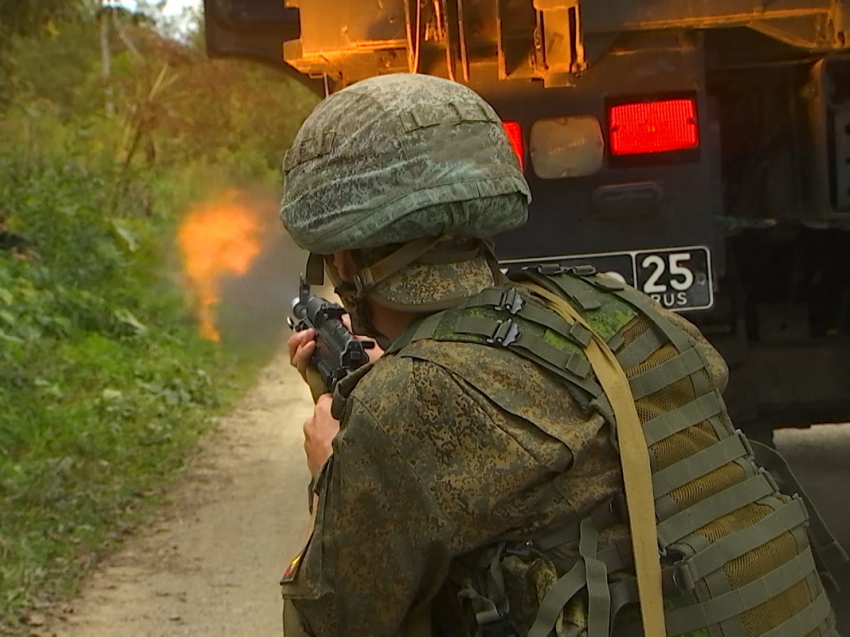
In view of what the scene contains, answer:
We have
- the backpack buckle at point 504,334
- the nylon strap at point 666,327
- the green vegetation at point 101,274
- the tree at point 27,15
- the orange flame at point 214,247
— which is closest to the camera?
the backpack buckle at point 504,334

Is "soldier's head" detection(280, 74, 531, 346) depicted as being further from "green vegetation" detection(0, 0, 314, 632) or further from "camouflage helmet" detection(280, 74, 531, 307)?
"green vegetation" detection(0, 0, 314, 632)

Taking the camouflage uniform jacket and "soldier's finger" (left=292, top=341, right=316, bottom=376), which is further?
"soldier's finger" (left=292, top=341, right=316, bottom=376)

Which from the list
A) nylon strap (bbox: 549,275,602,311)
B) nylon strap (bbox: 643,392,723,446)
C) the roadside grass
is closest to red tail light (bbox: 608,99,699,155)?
nylon strap (bbox: 549,275,602,311)

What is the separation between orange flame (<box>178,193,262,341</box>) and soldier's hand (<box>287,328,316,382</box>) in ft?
14.3

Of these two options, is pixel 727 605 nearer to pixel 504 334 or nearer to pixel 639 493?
pixel 639 493

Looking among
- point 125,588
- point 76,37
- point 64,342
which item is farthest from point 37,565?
point 76,37

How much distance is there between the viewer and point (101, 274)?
1114 cm

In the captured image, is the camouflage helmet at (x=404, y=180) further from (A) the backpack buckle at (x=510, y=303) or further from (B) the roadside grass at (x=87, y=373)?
(B) the roadside grass at (x=87, y=373)

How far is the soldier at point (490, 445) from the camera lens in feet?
5.99

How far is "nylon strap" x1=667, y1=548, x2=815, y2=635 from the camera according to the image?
1877 mm

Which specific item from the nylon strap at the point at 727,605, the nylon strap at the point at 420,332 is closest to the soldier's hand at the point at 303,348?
the nylon strap at the point at 420,332

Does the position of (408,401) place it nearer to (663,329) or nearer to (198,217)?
(663,329)

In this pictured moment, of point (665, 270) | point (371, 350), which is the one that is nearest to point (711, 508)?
point (371, 350)

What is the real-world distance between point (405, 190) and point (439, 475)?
1.34 ft
